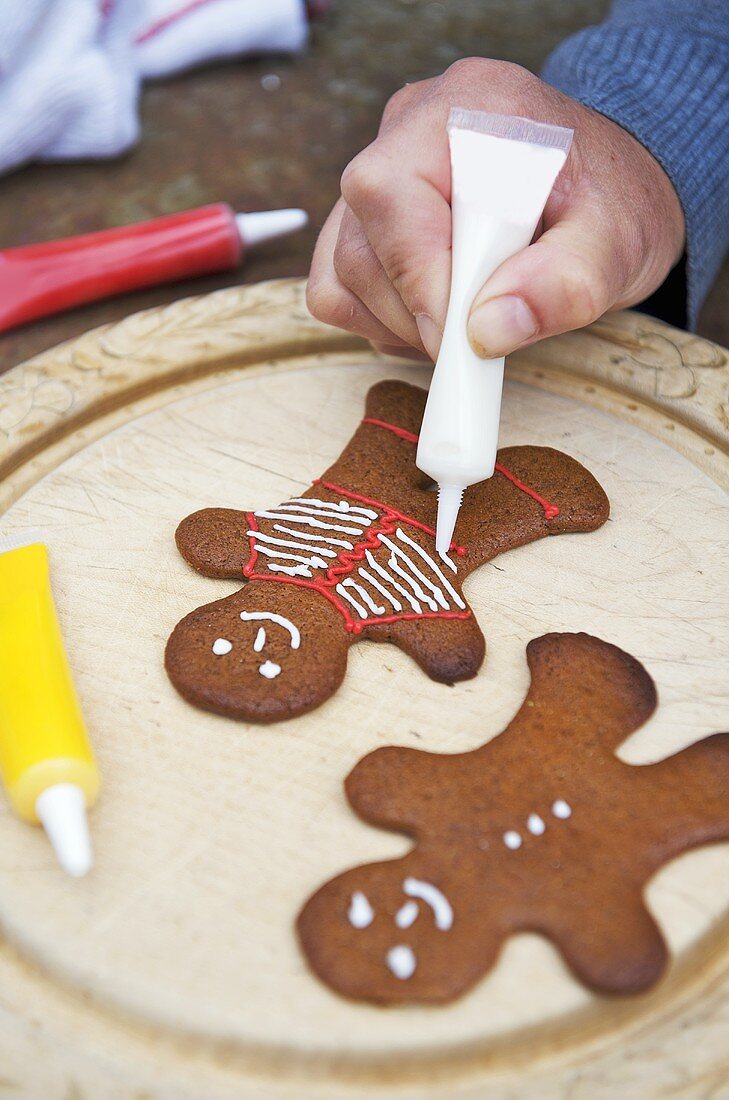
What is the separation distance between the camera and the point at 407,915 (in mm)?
839

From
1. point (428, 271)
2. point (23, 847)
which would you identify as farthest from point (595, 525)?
point (23, 847)

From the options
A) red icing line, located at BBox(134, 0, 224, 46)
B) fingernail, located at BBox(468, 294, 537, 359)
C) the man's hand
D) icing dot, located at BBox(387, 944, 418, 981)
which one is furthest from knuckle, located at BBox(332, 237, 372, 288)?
red icing line, located at BBox(134, 0, 224, 46)

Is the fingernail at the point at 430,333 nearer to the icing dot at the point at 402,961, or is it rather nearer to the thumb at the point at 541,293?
the thumb at the point at 541,293

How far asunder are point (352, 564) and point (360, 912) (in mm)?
401

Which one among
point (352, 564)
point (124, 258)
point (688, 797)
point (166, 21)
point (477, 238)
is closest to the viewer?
point (688, 797)

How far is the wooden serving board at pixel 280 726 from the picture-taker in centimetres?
79

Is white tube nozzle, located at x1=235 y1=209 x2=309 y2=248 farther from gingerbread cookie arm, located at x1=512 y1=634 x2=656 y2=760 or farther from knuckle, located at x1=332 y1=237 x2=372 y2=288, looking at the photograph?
gingerbread cookie arm, located at x1=512 y1=634 x2=656 y2=760

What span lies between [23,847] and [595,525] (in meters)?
0.69

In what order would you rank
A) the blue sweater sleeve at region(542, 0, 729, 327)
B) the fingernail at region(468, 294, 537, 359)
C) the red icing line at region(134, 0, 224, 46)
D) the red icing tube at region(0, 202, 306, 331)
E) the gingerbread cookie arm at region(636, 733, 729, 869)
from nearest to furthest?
the gingerbread cookie arm at region(636, 733, 729, 869), the fingernail at region(468, 294, 537, 359), the blue sweater sleeve at region(542, 0, 729, 327), the red icing tube at region(0, 202, 306, 331), the red icing line at region(134, 0, 224, 46)

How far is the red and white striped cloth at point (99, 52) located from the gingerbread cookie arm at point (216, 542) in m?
1.09

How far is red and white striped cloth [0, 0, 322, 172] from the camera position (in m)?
1.83

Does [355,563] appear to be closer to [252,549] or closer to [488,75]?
[252,549]

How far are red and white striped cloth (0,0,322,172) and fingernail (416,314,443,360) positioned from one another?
3.59ft

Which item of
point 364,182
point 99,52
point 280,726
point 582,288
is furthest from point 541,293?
point 99,52
